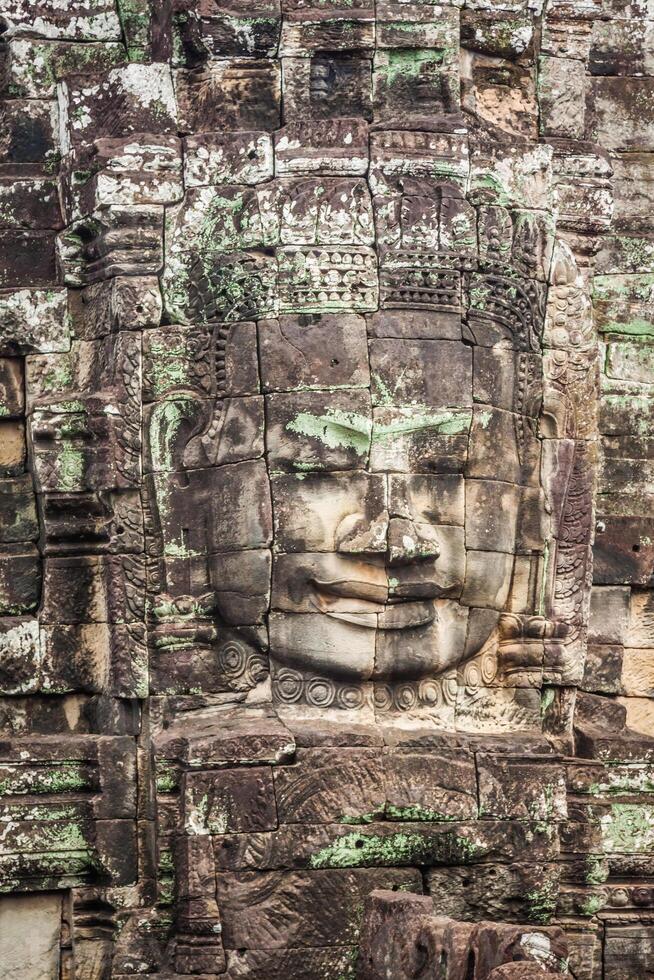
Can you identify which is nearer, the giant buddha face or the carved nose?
the carved nose

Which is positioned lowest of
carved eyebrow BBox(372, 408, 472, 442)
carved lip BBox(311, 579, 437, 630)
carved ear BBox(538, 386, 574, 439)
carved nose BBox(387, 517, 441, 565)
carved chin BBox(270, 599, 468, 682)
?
carved chin BBox(270, 599, 468, 682)

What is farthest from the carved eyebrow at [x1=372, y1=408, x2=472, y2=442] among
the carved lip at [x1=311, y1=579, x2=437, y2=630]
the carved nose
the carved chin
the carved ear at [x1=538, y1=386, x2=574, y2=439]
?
the carved chin

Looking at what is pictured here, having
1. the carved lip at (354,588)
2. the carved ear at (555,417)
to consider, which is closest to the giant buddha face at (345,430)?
the carved lip at (354,588)

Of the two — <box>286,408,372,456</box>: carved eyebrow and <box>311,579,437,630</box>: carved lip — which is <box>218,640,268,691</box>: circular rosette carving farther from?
<box>286,408,372,456</box>: carved eyebrow

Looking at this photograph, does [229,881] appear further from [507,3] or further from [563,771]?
[507,3]

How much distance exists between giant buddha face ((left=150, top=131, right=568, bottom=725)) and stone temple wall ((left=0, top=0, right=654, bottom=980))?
0.8 inches

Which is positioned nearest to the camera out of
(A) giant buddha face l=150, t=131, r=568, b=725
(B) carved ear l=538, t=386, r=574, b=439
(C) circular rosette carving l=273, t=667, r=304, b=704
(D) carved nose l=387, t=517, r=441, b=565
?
(D) carved nose l=387, t=517, r=441, b=565

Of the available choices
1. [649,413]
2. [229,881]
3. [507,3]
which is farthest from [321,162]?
[229,881]

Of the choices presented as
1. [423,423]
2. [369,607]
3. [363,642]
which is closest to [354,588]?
[369,607]

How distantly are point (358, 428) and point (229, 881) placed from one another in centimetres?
267

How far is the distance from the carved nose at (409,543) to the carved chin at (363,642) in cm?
31

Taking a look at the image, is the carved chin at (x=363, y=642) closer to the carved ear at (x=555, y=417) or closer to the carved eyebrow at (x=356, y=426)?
the carved eyebrow at (x=356, y=426)

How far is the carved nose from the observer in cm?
1747

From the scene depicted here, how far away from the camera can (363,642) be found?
693 inches
